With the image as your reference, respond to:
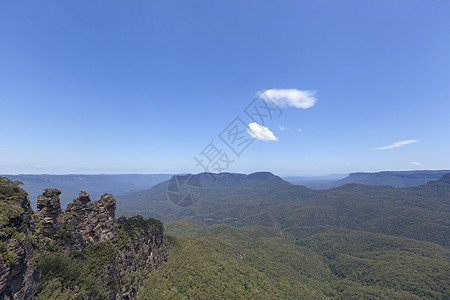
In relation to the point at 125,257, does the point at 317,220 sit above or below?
below

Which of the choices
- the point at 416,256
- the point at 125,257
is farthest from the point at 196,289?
the point at 416,256

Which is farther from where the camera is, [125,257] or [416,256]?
[416,256]

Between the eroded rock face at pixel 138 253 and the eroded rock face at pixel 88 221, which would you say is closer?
the eroded rock face at pixel 88 221

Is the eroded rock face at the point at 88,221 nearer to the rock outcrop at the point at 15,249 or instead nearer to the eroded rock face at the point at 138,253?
the eroded rock face at the point at 138,253

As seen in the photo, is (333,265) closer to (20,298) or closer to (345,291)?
(345,291)

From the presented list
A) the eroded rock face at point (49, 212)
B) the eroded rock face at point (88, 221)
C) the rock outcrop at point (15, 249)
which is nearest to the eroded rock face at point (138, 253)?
the eroded rock face at point (88, 221)

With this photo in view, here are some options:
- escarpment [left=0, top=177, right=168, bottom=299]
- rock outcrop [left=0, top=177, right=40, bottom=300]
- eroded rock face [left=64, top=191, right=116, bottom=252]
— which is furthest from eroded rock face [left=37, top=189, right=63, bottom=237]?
rock outcrop [left=0, top=177, right=40, bottom=300]

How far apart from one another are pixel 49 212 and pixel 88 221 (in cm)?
686

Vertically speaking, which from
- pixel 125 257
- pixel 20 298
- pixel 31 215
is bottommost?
pixel 125 257

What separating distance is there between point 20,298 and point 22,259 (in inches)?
139

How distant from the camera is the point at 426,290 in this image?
7144 cm

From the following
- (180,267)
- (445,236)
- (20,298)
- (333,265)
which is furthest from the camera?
(445,236)

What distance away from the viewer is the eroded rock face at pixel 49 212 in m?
25.4

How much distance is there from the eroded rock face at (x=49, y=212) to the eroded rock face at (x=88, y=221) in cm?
247
